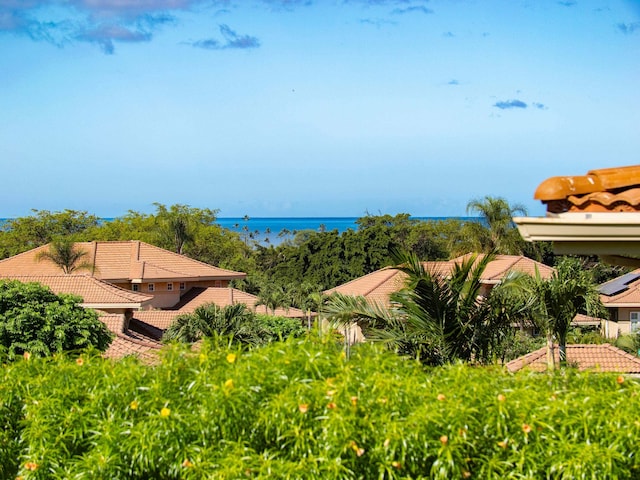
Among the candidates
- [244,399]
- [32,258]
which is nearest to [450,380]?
[244,399]

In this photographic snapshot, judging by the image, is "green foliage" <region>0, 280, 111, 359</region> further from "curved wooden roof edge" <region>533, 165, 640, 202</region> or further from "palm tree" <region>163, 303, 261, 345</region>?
"curved wooden roof edge" <region>533, 165, 640, 202</region>

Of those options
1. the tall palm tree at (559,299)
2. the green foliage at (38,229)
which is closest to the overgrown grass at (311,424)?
the tall palm tree at (559,299)

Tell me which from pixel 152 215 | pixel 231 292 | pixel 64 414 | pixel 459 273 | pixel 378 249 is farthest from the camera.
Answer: pixel 152 215

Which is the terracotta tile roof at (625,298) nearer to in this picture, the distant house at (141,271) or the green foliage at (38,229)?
the distant house at (141,271)

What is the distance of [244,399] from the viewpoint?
169 inches

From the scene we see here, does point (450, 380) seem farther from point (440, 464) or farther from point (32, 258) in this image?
point (32, 258)

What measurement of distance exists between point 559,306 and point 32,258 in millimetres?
39340

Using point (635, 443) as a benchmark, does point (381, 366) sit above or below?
above

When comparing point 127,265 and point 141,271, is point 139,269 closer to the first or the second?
point 141,271

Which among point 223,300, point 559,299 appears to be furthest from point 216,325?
point 223,300

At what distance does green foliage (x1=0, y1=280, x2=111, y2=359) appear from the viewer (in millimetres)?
17016

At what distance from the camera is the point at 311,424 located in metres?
4.19

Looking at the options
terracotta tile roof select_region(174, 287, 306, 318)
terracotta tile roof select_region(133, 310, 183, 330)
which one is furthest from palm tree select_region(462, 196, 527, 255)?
terracotta tile roof select_region(133, 310, 183, 330)

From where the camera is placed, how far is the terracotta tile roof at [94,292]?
1254 inches
